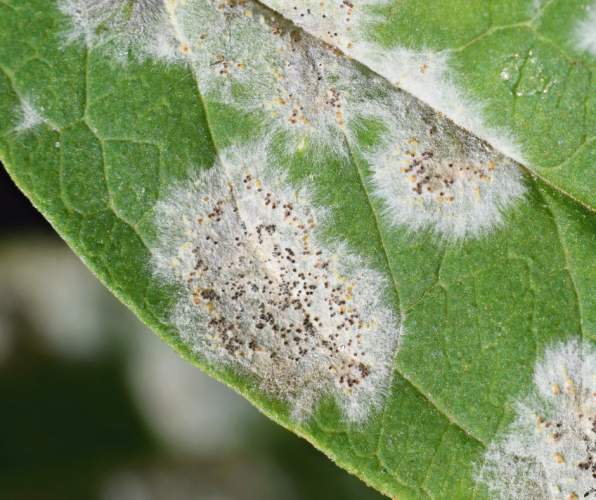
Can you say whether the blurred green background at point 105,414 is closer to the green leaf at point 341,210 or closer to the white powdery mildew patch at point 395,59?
the green leaf at point 341,210

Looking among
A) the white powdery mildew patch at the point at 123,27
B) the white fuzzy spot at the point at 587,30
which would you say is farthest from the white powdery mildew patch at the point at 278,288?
the white fuzzy spot at the point at 587,30

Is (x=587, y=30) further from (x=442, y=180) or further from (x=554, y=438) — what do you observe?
(x=554, y=438)

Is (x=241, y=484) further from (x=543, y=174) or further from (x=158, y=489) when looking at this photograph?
(x=543, y=174)

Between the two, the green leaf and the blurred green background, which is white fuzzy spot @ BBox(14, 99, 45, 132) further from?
the blurred green background

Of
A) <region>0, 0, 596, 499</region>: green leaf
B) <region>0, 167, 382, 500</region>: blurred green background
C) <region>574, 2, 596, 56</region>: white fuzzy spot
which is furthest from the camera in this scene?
<region>0, 167, 382, 500</region>: blurred green background

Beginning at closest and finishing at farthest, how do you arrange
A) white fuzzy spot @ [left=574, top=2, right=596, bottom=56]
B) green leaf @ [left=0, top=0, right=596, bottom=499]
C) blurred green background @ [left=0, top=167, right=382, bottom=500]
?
white fuzzy spot @ [left=574, top=2, right=596, bottom=56] → green leaf @ [left=0, top=0, right=596, bottom=499] → blurred green background @ [left=0, top=167, right=382, bottom=500]

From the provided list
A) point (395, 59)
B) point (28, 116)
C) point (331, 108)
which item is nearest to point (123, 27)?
point (28, 116)

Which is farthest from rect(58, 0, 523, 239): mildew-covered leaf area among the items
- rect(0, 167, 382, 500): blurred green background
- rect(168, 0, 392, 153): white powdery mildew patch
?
rect(0, 167, 382, 500): blurred green background
